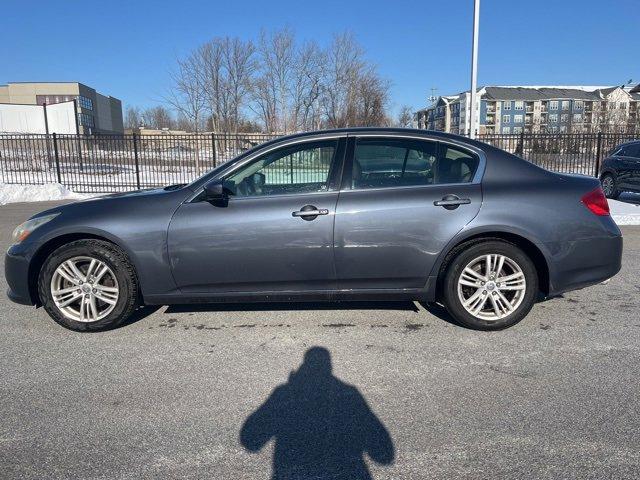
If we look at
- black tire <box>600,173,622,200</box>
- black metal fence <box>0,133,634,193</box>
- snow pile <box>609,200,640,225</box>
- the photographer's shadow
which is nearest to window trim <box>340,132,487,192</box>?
the photographer's shadow

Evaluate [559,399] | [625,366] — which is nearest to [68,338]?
[559,399]

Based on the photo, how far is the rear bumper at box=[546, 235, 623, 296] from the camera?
149 inches

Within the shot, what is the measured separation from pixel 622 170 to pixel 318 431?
11980mm

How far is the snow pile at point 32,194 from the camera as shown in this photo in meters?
13.6

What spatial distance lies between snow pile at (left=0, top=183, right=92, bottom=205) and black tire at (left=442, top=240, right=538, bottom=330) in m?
13.4

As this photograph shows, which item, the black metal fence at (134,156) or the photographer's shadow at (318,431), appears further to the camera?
the black metal fence at (134,156)

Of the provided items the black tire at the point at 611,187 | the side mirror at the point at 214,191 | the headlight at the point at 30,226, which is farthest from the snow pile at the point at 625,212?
the headlight at the point at 30,226

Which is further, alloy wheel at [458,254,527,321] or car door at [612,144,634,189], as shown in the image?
car door at [612,144,634,189]

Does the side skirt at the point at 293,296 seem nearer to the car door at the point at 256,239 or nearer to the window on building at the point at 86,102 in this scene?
the car door at the point at 256,239

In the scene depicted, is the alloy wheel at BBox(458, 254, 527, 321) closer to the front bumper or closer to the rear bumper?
the rear bumper

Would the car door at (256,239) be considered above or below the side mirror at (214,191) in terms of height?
below

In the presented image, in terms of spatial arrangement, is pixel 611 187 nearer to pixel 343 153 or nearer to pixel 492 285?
pixel 492 285

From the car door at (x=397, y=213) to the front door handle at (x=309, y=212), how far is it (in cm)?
12

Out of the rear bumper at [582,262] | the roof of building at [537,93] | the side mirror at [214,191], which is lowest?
the rear bumper at [582,262]
